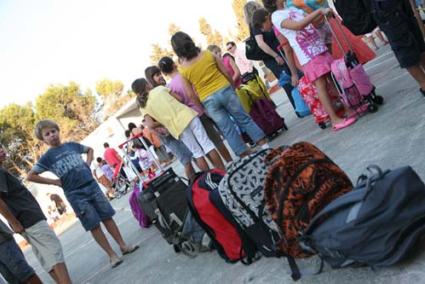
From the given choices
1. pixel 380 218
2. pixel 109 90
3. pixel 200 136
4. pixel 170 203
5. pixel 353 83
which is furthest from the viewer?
pixel 109 90

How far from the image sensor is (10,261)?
184 inches

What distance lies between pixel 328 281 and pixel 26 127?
50.1m

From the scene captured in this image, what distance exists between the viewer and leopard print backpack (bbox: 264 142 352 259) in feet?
8.57

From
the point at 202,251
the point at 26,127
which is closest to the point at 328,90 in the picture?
the point at 202,251

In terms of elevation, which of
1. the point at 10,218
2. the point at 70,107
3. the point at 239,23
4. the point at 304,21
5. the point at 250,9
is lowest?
the point at 10,218

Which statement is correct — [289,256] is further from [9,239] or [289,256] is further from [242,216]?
[9,239]

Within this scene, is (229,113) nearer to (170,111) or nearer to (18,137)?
(170,111)

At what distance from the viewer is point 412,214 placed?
2.19 meters

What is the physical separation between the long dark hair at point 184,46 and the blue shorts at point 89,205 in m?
1.83

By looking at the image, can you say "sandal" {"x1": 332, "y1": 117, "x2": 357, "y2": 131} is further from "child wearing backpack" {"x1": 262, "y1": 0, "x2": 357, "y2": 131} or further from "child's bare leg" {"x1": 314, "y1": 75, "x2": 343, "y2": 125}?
"child's bare leg" {"x1": 314, "y1": 75, "x2": 343, "y2": 125}

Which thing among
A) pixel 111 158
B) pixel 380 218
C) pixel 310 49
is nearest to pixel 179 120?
pixel 310 49

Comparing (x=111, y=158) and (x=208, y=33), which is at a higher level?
(x=208, y=33)

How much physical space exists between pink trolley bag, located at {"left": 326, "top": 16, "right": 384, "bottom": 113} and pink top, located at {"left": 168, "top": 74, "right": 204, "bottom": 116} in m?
1.66

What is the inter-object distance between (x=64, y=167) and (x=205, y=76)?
1919 mm
